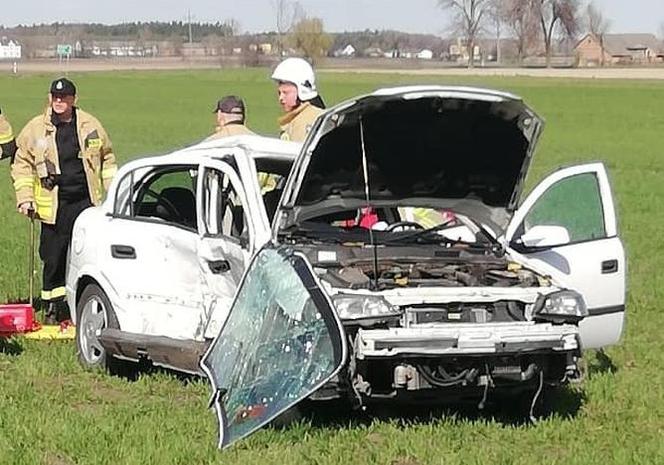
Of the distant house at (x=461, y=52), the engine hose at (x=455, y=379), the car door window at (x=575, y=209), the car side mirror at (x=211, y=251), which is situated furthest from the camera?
the distant house at (x=461, y=52)

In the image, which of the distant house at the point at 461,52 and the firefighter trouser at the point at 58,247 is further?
the distant house at the point at 461,52

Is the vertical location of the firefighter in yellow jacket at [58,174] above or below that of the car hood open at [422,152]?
below

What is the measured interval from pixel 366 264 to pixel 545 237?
1.48m

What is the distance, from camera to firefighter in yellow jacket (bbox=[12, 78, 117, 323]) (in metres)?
10.1

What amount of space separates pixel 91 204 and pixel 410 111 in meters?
4.07

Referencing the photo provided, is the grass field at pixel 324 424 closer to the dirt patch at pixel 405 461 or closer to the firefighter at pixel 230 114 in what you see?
the dirt patch at pixel 405 461

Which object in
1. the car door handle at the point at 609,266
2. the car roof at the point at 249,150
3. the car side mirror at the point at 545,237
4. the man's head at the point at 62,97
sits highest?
the man's head at the point at 62,97

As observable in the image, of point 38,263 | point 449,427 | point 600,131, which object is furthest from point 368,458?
point 600,131

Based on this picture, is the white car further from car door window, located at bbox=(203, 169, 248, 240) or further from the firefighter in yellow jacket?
the firefighter in yellow jacket

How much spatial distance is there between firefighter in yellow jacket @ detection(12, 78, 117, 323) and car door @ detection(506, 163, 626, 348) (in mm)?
3851

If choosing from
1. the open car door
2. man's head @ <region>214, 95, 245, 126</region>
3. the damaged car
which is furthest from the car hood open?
man's head @ <region>214, 95, 245, 126</region>

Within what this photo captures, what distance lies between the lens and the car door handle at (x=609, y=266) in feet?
24.7

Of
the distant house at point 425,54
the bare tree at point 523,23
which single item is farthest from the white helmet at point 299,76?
the distant house at point 425,54

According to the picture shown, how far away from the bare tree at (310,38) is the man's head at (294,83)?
133 metres
